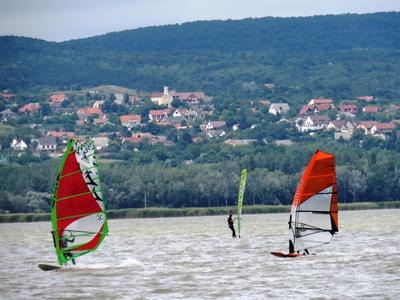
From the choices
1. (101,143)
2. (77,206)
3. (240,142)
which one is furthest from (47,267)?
(101,143)

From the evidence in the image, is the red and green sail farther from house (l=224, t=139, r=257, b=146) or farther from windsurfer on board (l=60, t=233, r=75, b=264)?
house (l=224, t=139, r=257, b=146)

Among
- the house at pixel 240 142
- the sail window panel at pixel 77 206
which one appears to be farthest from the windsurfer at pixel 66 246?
the house at pixel 240 142

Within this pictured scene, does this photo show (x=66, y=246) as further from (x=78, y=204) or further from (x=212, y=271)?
(x=212, y=271)

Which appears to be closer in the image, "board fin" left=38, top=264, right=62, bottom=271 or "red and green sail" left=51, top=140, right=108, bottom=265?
"red and green sail" left=51, top=140, right=108, bottom=265

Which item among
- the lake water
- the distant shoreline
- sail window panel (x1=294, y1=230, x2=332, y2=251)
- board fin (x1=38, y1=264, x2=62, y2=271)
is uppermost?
sail window panel (x1=294, y1=230, x2=332, y2=251)

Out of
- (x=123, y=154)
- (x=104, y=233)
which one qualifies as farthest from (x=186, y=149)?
(x=104, y=233)

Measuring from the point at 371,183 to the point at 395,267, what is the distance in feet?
284

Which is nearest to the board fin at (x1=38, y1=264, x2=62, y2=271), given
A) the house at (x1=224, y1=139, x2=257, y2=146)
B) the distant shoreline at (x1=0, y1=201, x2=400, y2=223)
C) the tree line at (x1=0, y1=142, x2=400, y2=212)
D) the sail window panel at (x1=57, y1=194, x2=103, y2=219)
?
the sail window panel at (x1=57, y1=194, x2=103, y2=219)

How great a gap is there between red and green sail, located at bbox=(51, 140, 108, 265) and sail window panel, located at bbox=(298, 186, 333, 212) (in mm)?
5945

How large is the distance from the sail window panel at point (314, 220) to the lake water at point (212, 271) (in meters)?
1.17

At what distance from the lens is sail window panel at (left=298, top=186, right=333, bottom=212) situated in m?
43.0

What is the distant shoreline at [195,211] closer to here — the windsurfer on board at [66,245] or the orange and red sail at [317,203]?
the windsurfer on board at [66,245]

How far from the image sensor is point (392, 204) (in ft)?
400

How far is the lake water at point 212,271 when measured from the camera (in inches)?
1454
